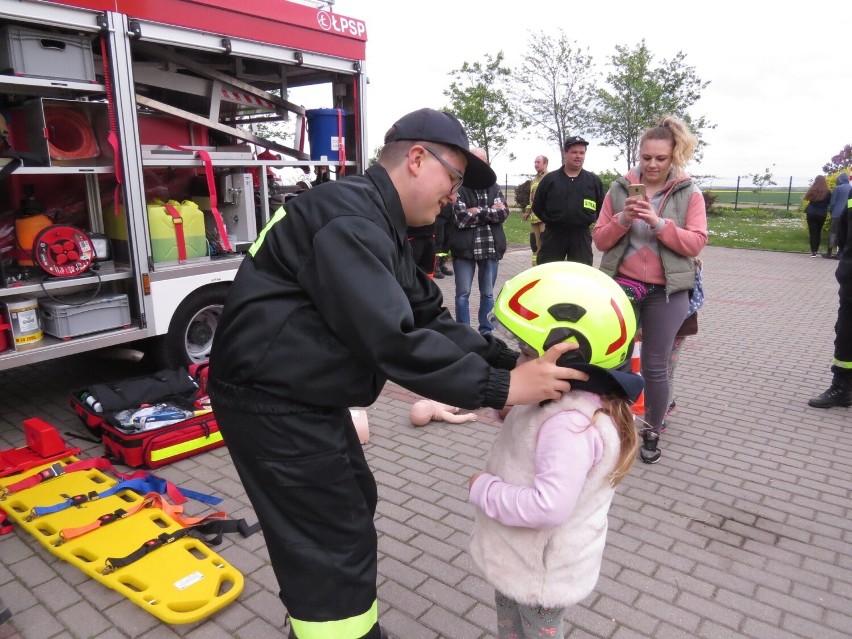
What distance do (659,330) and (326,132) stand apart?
11.6 feet

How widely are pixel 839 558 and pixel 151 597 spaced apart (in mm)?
3214

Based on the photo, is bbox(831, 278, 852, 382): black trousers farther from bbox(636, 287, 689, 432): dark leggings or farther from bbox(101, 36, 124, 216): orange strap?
bbox(101, 36, 124, 216): orange strap

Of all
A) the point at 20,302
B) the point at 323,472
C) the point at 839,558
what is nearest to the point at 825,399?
the point at 839,558

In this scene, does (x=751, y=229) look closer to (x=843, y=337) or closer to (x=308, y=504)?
(x=843, y=337)

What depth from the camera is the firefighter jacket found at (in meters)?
1.50

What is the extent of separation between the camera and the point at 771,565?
10.2 ft

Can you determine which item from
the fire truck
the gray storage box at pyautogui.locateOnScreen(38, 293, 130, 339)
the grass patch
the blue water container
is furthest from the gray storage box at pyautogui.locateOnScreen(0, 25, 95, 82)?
the grass patch

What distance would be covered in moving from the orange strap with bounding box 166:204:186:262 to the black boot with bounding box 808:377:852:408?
523cm

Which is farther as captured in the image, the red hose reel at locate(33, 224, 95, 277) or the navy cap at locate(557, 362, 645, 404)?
the red hose reel at locate(33, 224, 95, 277)

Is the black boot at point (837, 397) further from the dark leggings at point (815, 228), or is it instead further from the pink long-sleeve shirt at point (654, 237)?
the dark leggings at point (815, 228)

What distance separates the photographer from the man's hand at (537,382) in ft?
5.31

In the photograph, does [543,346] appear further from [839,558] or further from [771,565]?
[839,558]

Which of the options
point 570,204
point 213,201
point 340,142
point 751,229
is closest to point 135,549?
point 213,201

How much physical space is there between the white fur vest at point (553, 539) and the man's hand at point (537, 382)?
0.14 meters
